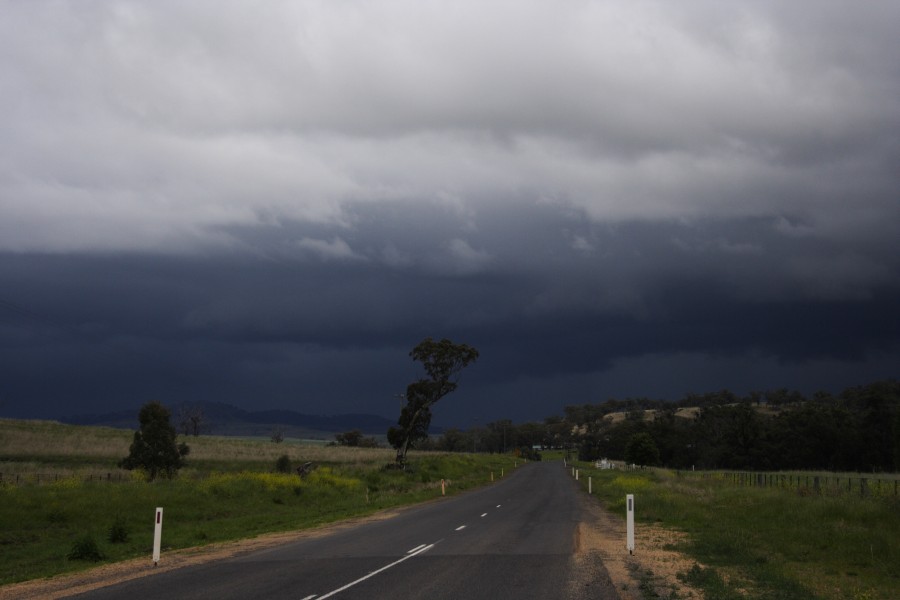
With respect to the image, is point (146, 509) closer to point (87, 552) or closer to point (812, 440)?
point (87, 552)

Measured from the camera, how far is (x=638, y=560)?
16.3 meters

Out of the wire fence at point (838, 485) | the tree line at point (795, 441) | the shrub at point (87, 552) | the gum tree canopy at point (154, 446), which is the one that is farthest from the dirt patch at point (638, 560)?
the tree line at point (795, 441)

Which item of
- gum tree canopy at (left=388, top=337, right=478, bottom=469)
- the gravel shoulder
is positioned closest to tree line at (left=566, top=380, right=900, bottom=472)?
gum tree canopy at (left=388, top=337, right=478, bottom=469)

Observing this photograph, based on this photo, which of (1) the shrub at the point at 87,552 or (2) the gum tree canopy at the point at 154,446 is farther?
(2) the gum tree canopy at the point at 154,446

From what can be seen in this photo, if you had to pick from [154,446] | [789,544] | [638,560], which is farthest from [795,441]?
[638,560]

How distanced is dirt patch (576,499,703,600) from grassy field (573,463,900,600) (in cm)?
42

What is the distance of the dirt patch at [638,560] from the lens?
12609 millimetres

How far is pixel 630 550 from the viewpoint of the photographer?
17.3 meters

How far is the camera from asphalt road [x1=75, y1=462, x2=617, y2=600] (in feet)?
41.1

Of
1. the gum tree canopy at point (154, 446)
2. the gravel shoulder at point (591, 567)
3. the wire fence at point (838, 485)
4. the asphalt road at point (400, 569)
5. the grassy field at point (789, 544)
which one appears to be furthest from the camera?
the gum tree canopy at point (154, 446)

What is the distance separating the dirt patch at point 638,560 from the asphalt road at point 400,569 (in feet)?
1.40

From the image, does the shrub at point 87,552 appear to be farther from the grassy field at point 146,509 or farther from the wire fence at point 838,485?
the wire fence at point 838,485

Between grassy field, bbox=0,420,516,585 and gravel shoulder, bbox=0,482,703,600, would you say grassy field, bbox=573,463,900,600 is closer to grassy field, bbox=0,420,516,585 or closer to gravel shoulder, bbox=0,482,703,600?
gravel shoulder, bbox=0,482,703,600

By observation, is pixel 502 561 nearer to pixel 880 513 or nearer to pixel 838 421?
pixel 880 513
